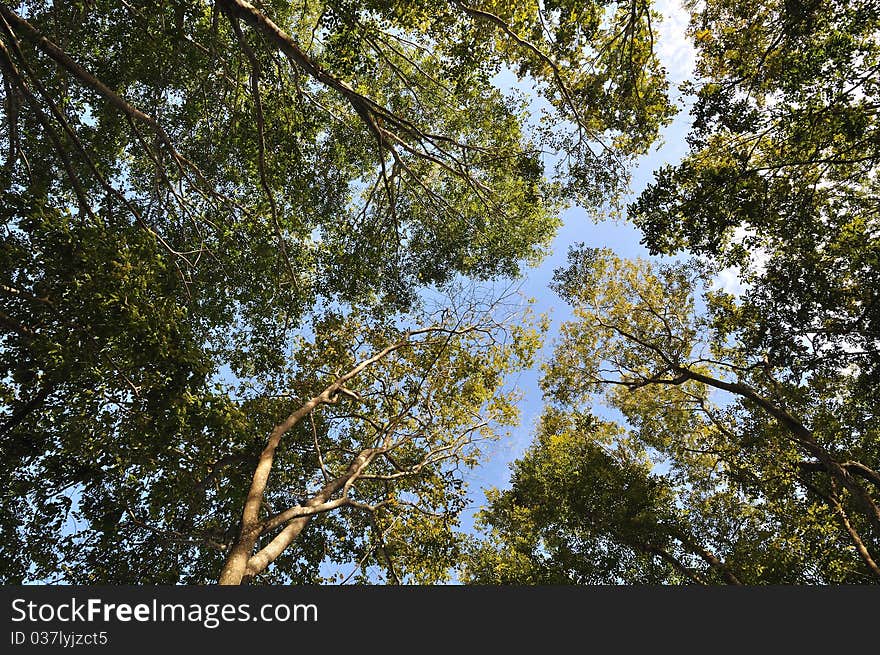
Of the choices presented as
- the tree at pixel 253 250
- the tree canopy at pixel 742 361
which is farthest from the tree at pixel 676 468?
the tree at pixel 253 250

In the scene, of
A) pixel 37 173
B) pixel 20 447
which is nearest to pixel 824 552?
pixel 20 447

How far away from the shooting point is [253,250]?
8.84m

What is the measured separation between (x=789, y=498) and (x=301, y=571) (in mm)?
10821

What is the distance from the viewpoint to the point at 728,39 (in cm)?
659

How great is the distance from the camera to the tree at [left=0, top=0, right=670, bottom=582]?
5457 millimetres

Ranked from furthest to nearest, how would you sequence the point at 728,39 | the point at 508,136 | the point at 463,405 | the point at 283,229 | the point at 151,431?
the point at 463,405
the point at 508,136
the point at 283,229
the point at 728,39
the point at 151,431

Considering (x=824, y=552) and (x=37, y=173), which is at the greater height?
(x=37, y=173)

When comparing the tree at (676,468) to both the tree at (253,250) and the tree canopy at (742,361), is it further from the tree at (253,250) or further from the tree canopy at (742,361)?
the tree at (253,250)

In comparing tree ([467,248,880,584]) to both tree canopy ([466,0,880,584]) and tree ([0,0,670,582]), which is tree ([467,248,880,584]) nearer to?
tree canopy ([466,0,880,584])

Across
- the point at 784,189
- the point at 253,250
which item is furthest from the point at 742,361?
the point at 253,250

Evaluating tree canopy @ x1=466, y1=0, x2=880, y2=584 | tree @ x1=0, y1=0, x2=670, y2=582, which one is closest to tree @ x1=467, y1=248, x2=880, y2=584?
tree canopy @ x1=466, y1=0, x2=880, y2=584

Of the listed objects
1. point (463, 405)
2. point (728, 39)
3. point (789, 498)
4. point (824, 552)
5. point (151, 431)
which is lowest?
point (824, 552)

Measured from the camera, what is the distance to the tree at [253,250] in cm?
546

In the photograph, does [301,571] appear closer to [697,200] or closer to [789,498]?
[697,200]
